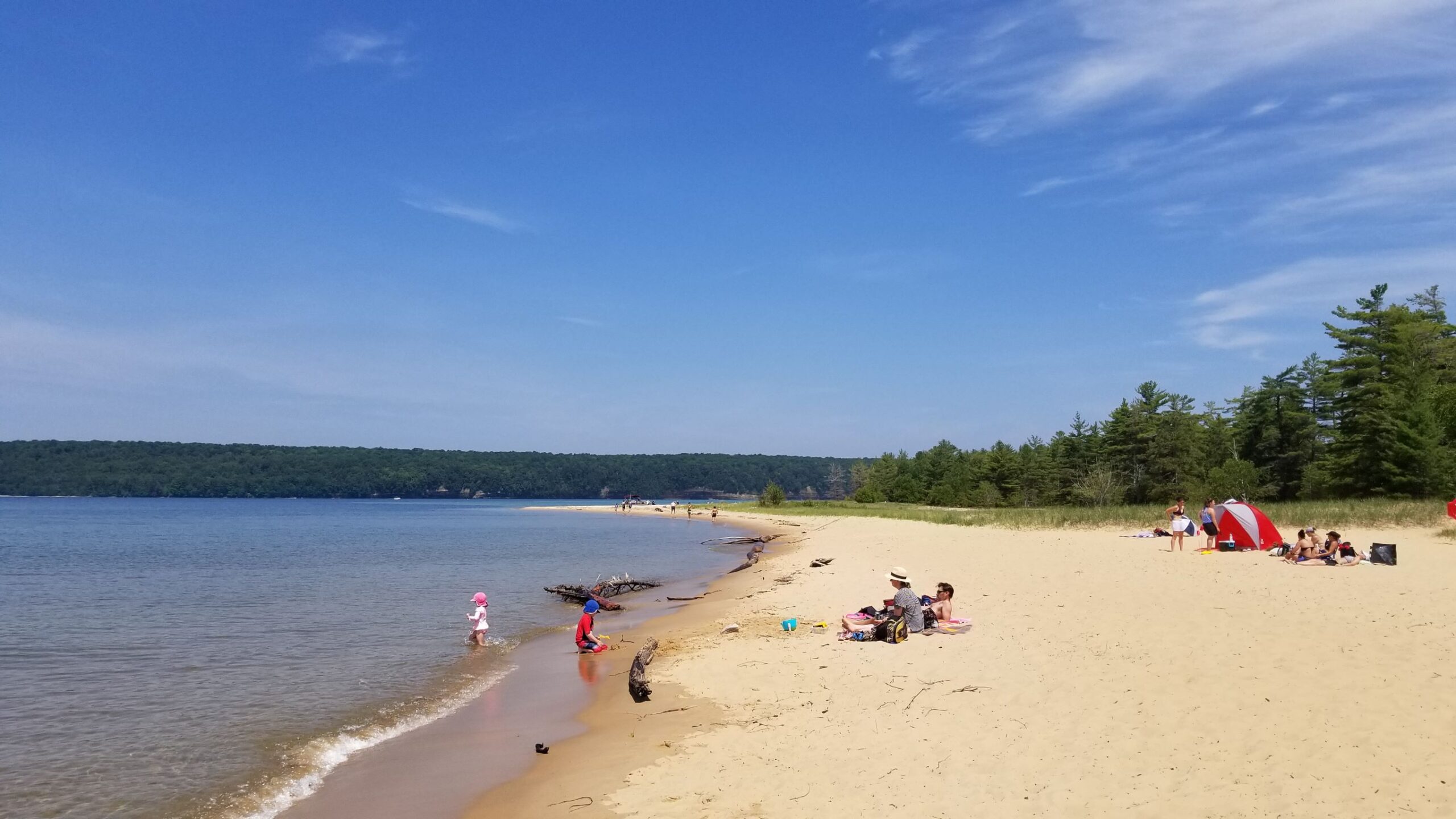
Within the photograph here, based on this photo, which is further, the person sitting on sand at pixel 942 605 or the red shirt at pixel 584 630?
the red shirt at pixel 584 630

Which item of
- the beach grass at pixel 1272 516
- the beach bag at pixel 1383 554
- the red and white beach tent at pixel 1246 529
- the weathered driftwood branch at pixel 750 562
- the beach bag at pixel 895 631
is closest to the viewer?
the beach bag at pixel 895 631

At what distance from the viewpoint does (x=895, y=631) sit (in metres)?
13.1

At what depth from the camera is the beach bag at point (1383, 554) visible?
17.9 metres

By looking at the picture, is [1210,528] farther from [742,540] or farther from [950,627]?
[742,540]

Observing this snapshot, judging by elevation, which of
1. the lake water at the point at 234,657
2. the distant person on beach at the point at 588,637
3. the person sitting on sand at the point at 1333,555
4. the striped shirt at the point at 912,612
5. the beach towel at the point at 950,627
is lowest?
the lake water at the point at 234,657

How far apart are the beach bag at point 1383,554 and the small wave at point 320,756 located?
1902 centimetres

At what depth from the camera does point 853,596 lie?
62.8ft

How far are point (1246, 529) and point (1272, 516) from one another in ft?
34.3

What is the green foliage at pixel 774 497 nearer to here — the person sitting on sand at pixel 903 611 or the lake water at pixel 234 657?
the lake water at pixel 234 657

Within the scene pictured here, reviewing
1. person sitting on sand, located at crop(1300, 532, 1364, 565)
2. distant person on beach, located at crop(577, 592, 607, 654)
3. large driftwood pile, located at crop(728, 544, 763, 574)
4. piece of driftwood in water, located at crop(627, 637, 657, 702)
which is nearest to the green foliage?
large driftwood pile, located at crop(728, 544, 763, 574)

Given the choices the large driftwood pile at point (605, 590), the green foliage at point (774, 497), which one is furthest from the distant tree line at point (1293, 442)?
the large driftwood pile at point (605, 590)

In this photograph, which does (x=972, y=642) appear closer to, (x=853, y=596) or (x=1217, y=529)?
(x=853, y=596)

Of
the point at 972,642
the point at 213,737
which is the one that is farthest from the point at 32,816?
the point at 972,642

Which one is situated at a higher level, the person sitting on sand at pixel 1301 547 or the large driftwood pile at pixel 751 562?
the person sitting on sand at pixel 1301 547
